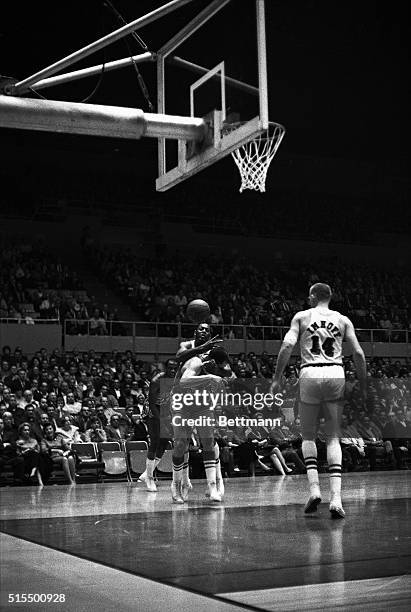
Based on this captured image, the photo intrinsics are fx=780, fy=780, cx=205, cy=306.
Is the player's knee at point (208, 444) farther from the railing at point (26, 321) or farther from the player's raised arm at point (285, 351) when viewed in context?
the railing at point (26, 321)

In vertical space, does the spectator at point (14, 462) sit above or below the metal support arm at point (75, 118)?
below

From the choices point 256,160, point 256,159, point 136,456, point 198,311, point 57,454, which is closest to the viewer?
point 198,311

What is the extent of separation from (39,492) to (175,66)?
5.91 metres

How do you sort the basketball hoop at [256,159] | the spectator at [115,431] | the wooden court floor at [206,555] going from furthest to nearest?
the spectator at [115,431]
the basketball hoop at [256,159]
the wooden court floor at [206,555]

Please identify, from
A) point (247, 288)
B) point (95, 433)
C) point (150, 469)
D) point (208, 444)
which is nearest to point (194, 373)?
point (208, 444)

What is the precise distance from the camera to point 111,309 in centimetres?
2484

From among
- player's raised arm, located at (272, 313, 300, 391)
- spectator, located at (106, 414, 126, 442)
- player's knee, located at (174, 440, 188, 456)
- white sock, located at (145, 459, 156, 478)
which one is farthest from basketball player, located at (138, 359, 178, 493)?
player's raised arm, located at (272, 313, 300, 391)

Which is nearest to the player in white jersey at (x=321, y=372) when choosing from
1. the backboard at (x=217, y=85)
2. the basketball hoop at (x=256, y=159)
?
the backboard at (x=217, y=85)

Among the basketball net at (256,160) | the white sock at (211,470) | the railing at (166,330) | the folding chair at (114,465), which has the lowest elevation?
the folding chair at (114,465)

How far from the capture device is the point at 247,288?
1048 inches

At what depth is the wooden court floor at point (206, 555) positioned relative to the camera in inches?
143

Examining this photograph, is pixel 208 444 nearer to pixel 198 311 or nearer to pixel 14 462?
pixel 198 311

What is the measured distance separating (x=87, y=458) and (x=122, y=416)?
6.96 ft

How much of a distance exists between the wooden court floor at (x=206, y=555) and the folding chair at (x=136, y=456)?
507 cm
